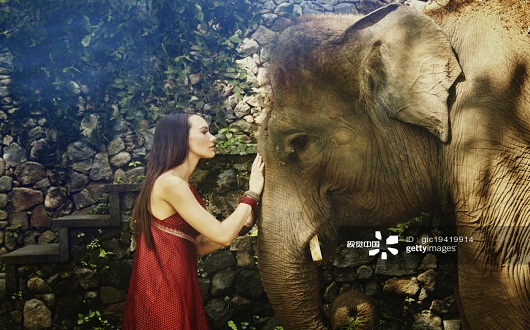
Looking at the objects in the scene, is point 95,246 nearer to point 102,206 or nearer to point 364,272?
point 102,206

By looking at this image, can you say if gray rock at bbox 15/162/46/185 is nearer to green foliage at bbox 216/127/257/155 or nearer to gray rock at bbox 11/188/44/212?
gray rock at bbox 11/188/44/212

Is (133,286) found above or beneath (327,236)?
beneath

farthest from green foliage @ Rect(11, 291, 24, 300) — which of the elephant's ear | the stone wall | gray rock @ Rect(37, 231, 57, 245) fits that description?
the elephant's ear

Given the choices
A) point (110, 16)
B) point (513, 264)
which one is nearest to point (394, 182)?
point (513, 264)

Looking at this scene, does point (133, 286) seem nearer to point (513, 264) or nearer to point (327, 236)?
point (327, 236)

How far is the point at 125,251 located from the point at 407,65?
146 cm

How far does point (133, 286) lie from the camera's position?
1998mm

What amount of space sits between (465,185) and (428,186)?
0.61ft

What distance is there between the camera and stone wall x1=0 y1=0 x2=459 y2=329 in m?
2.51

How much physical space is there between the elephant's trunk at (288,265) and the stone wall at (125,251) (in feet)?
2.25

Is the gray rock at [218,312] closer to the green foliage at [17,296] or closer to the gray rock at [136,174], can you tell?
the gray rock at [136,174]

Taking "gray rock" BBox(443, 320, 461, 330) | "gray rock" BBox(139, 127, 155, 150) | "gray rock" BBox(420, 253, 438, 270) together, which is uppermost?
"gray rock" BBox(139, 127, 155, 150)

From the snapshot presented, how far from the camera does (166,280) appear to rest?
1922 mm
